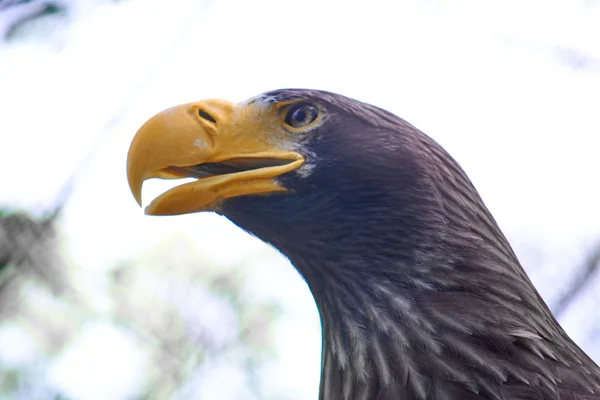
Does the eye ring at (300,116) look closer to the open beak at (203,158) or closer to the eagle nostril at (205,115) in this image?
the open beak at (203,158)

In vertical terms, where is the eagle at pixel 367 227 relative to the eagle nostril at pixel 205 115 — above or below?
below

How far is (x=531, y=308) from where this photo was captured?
1458mm

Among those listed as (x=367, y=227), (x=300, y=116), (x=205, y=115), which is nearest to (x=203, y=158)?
(x=205, y=115)

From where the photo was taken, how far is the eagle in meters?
1.38

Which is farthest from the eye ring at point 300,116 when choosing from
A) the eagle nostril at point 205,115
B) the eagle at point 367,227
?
the eagle nostril at point 205,115

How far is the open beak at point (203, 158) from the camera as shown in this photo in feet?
5.07

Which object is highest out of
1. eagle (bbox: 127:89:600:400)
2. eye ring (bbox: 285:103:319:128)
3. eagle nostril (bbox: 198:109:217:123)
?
eye ring (bbox: 285:103:319:128)

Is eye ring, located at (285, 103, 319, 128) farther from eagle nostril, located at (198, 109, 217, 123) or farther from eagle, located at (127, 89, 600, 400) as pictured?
eagle nostril, located at (198, 109, 217, 123)

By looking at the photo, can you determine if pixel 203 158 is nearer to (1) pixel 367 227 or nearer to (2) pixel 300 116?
(2) pixel 300 116

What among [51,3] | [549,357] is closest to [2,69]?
[51,3]

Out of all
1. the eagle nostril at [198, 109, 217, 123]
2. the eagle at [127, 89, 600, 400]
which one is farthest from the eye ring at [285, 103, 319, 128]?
the eagle nostril at [198, 109, 217, 123]

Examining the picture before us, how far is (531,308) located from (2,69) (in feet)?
7.34

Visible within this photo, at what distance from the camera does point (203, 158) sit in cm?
156

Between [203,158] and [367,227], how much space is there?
39cm
